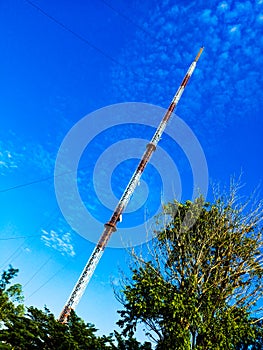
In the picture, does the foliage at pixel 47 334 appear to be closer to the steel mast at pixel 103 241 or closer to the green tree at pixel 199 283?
the green tree at pixel 199 283

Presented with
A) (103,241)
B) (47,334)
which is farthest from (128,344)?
(103,241)

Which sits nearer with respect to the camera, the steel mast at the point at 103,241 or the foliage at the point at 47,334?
the foliage at the point at 47,334

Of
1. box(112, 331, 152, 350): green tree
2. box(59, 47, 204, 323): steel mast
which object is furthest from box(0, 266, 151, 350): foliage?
box(59, 47, 204, 323): steel mast

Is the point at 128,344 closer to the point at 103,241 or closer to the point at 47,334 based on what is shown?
the point at 47,334

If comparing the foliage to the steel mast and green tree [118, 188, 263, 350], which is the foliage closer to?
→ green tree [118, 188, 263, 350]

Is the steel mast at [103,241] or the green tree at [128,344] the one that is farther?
the steel mast at [103,241]

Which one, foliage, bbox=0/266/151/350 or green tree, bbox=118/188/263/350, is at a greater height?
green tree, bbox=118/188/263/350

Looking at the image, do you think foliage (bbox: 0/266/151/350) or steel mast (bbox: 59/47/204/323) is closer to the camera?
foliage (bbox: 0/266/151/350)

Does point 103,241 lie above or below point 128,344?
above

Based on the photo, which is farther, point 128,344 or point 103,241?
point 103,241

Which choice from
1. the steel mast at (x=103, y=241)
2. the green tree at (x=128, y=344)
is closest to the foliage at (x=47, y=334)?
the green tree at (x=128, y=344)

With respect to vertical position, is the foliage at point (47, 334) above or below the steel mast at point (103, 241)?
below

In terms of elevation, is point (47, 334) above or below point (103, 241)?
below

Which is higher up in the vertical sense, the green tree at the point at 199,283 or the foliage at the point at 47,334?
the green tree at the point at 199,283
